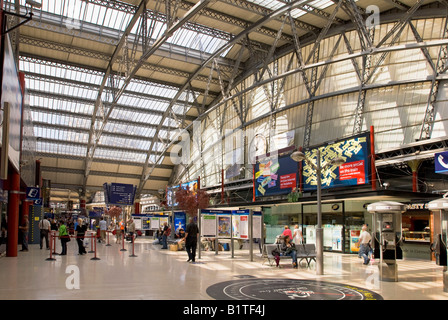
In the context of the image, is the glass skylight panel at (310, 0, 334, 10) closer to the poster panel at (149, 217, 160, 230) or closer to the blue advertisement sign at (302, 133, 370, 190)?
the blue advertisement sign at (302, 133, 370, 190)

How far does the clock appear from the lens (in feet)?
121

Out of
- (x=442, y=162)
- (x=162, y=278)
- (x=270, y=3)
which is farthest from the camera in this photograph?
(x=270, y=3)

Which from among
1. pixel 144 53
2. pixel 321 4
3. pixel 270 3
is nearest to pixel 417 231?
pixel 321 4

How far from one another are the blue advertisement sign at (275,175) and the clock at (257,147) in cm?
559

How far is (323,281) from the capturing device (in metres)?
12.4

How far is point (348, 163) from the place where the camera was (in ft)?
74.8

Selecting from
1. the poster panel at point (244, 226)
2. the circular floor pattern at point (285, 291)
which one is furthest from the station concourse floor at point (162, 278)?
the poster panel at point (244, 226)

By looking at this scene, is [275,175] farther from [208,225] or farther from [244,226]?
[208,225]

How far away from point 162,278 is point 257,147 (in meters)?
26.4

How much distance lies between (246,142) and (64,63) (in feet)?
63.9

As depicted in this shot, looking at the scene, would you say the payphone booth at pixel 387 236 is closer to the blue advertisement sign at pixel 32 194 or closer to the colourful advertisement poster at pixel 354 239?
the colourful advertisement poster at pixel 354 239

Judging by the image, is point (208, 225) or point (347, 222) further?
point (347, 222)
